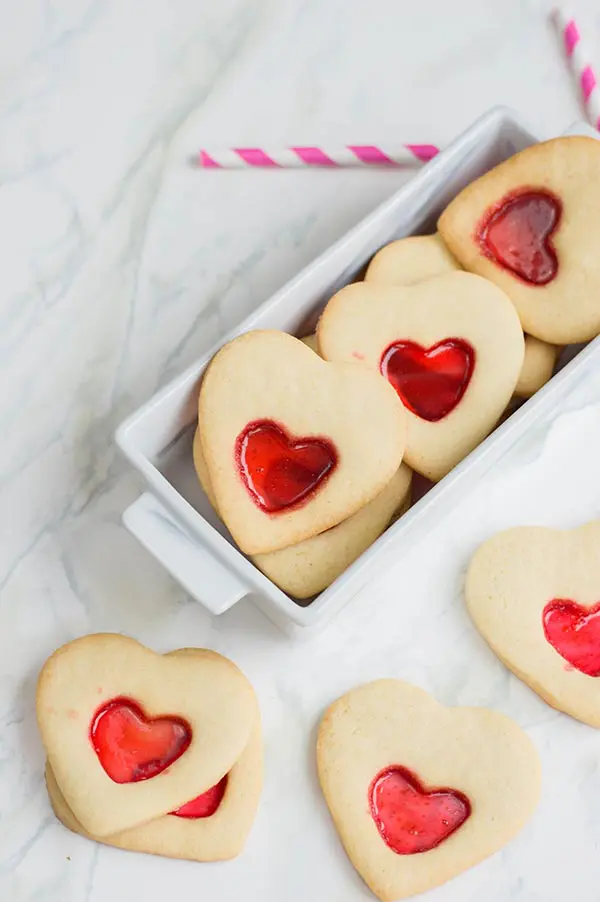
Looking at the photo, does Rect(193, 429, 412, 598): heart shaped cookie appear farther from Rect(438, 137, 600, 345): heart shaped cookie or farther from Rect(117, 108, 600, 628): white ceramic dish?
Rect(438, 137, 600, 345): heart shaped cookie

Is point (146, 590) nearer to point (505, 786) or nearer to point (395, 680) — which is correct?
point (395, 680)

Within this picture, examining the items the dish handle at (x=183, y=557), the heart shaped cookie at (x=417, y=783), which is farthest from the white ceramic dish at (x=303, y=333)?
the heart shaped cookie at (x=417, y=783)

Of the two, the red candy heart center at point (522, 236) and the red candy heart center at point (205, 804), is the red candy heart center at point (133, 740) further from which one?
the red candy heart center at point (522, 236)

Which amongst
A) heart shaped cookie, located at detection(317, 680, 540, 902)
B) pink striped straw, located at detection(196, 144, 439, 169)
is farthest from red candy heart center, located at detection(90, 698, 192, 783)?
pink striped straw, located at detection(196, 144, 439, 169)

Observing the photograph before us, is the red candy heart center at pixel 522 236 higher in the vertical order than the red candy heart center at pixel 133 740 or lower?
higher

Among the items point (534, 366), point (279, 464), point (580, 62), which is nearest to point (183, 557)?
point (279, 464)

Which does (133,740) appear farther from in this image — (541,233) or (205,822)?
(541,233)
